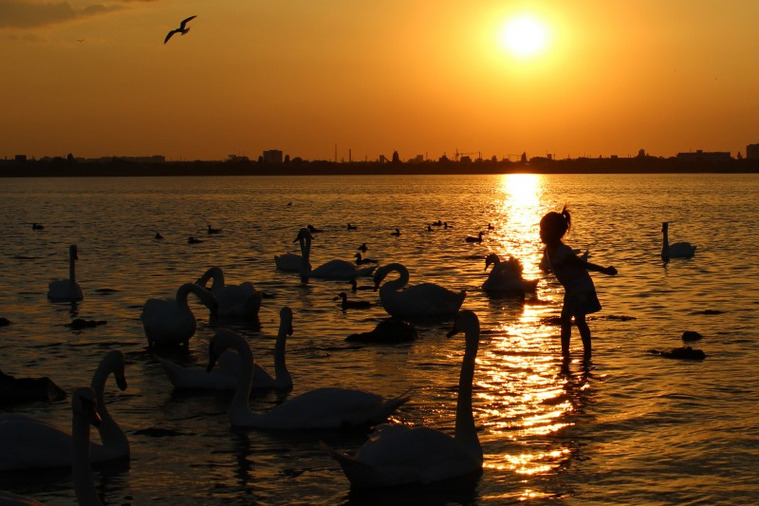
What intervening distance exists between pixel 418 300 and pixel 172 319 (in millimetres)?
5002

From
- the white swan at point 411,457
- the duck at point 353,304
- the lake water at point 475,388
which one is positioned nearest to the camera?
the white swan at point 411,457

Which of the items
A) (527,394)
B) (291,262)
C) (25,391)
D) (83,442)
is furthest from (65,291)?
(83,442)

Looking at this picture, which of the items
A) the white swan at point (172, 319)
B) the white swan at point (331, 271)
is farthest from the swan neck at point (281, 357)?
the white swan at point (331, 271)

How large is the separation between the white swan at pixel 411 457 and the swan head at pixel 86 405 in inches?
80.5

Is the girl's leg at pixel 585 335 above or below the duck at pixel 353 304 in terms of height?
above

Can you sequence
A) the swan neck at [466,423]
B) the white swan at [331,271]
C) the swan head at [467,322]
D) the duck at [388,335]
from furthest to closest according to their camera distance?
1. the white swan at [331,271]
2. the duck at [388,335]
3. the swan head at [467,322]
4. the swan neck at [466,423]

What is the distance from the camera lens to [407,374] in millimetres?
13680

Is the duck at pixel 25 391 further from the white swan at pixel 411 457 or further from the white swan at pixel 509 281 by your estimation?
the white swan at pixel 509 281

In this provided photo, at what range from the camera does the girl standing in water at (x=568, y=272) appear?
13.5 m

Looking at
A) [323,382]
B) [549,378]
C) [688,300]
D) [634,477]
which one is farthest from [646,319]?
[634,477]

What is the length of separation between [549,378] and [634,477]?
3929 millimetres

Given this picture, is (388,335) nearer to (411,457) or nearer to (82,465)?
(411,457)

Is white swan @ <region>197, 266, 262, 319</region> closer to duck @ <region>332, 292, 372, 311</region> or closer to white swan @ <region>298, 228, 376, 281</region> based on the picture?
duck @ <region>332, 292, 372, 311</region>

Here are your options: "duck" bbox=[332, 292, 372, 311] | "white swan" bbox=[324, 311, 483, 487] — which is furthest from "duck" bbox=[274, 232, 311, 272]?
"white swan" bbox=[324, 311, 483, 487]
